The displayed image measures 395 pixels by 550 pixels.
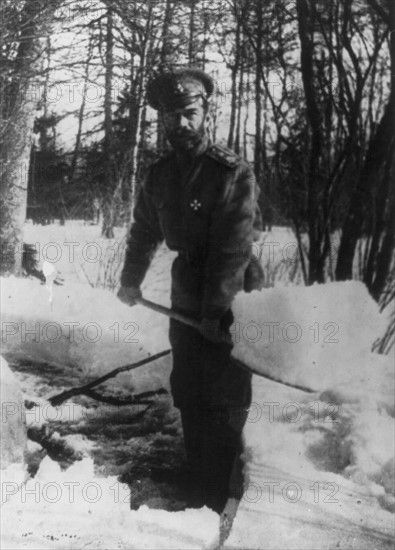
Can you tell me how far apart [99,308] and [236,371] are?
49 cm

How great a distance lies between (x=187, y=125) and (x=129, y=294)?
559 mm

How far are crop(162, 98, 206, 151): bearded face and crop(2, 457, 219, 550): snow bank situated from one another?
1.10m

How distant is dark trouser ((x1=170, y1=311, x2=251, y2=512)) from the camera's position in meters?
1.61

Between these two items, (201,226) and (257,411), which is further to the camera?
(257,411)

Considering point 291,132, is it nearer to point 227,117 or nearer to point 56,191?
point 227,117

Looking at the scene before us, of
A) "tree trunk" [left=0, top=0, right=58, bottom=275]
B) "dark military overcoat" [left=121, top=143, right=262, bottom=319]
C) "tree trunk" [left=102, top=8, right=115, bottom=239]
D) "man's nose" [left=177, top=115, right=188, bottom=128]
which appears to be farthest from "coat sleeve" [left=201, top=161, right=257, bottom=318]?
"tree trunk" [left=0, top=0, right=58, bottom=275]

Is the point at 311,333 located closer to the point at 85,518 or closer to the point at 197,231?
the point at 197,231

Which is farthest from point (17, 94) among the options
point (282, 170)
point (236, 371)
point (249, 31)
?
point (236, 371)

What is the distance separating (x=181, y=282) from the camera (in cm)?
157

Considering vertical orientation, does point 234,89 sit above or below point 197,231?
above

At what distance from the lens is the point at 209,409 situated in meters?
1.65

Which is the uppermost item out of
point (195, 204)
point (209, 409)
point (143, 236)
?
point (195, 204)

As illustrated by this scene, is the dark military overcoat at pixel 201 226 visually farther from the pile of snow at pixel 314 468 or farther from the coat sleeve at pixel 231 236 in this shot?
the pile of snow at pixel 314 468

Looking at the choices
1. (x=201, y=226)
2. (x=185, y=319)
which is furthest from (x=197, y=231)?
(x=185, y=319)
